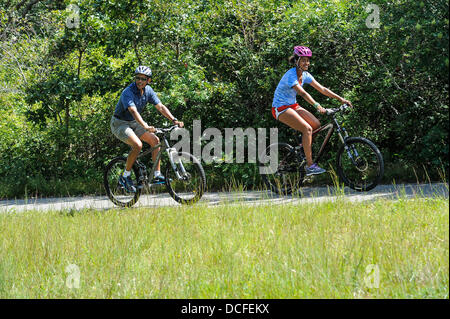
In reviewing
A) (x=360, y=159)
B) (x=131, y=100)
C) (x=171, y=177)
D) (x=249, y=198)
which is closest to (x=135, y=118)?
(x=131, y=100)

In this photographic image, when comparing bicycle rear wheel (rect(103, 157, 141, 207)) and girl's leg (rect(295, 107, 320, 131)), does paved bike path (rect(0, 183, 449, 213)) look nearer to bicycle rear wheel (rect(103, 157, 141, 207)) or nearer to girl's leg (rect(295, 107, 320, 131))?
bicycle rear wheel (rect(103, 157, 141, 207))

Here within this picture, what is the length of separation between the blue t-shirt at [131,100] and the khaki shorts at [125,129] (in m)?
0.07

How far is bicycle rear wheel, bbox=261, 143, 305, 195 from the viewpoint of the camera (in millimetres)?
7930

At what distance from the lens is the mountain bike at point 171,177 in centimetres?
727

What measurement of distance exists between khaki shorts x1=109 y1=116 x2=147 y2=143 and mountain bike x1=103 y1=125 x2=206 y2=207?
0.29 metres

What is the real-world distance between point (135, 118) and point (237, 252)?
3.02 meters

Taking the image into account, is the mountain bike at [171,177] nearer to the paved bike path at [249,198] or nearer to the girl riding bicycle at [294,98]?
the paved bike path at [249,198]

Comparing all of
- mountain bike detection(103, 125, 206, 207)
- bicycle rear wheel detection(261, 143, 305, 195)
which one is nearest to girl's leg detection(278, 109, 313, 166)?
bicycle rear wheel detection(261, 143, 305, 195)

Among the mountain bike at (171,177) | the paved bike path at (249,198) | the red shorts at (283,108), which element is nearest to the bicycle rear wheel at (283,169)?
the paved bike path at (249,198)

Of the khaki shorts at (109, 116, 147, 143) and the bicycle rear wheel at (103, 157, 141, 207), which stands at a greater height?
the khaki shorts at (109, 116, 147, 143)

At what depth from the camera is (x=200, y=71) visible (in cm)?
1004
